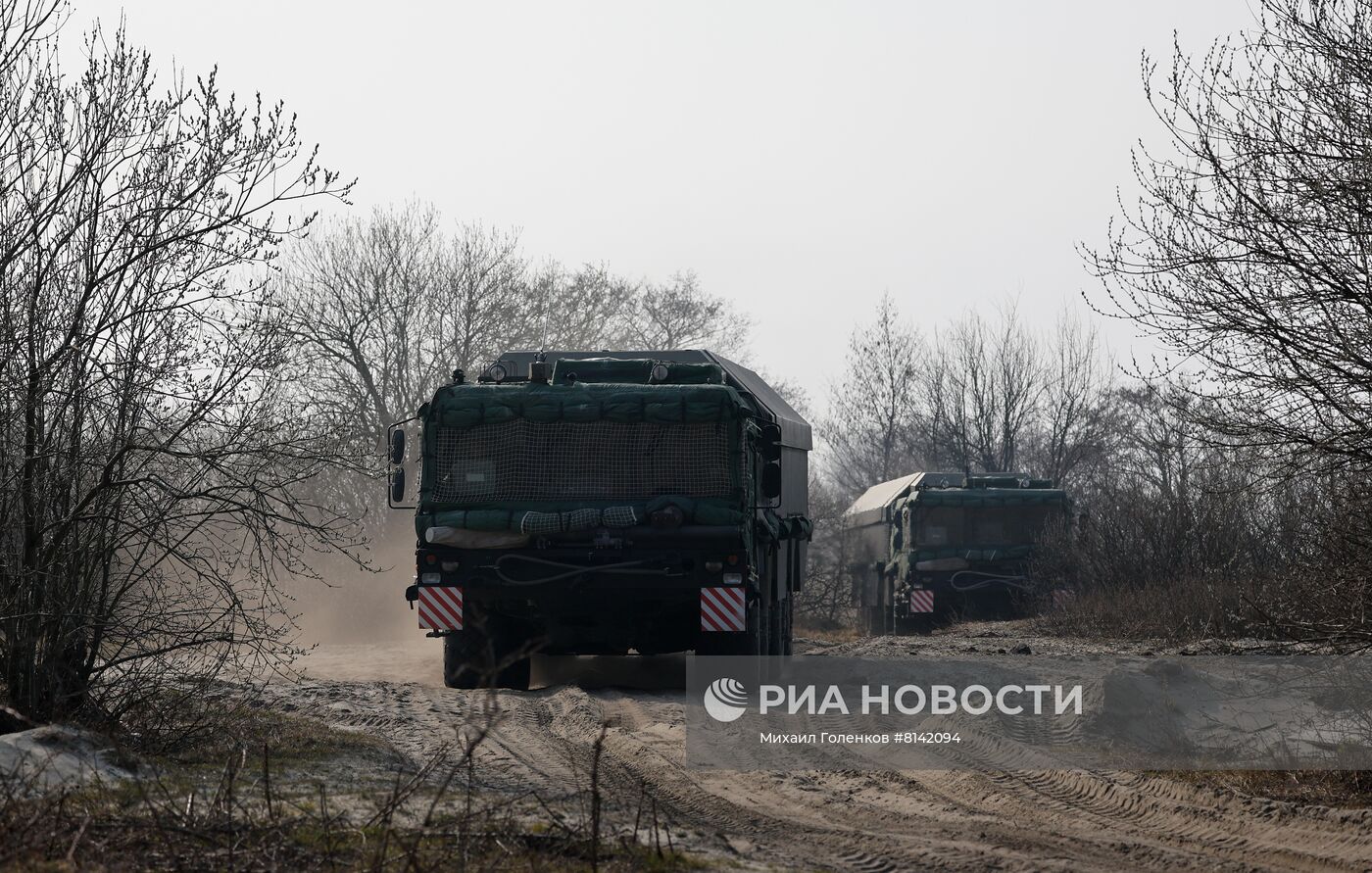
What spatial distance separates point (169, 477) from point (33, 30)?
2.92 meters

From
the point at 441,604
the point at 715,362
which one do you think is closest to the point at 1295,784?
the point at 441,604

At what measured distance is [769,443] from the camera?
47.0ft

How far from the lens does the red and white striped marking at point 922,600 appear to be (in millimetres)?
24859

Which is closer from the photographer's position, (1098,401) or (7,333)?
(7,333)

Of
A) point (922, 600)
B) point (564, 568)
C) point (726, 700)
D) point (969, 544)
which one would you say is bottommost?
point (726, 700)

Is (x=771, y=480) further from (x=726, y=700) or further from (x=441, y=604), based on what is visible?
(x=441, y=604)

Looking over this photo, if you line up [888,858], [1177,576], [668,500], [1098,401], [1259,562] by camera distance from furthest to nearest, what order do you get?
[1098,401], [1177,576], [1259,562], [668,500], [888,858]

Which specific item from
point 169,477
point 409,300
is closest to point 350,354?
point 409,300

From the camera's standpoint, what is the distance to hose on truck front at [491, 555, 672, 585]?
12.8 meters

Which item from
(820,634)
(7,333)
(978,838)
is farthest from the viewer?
(820,634)

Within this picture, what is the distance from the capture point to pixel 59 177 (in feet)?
29.6

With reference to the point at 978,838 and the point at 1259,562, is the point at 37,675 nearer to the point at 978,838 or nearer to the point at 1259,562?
the point at 978,838

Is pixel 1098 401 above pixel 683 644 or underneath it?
above

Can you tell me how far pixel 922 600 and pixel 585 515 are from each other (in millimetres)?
13217
